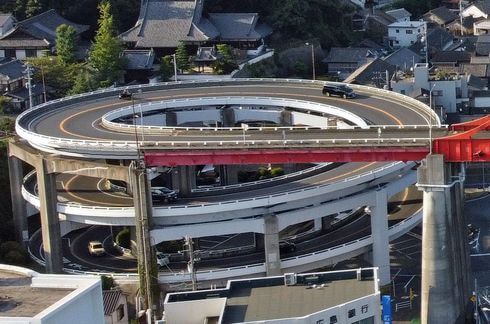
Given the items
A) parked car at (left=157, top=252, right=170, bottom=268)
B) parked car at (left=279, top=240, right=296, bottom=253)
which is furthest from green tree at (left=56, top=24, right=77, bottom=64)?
parked car at (left=279, top=240, right=296, bottom=253)

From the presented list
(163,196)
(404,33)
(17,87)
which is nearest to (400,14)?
(404,33)

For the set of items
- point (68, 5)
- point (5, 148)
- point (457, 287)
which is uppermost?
point (68, 5)

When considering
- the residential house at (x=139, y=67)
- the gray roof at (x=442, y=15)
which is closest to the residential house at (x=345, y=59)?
the residential house at (x=139, y=67)

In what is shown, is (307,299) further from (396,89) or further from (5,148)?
(396,89)

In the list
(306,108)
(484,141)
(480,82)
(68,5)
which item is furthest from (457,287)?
(68,5)

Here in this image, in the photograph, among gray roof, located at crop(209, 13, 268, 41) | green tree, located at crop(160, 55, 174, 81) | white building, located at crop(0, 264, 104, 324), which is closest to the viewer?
white building, located at crop(0, 264, 104, 324)

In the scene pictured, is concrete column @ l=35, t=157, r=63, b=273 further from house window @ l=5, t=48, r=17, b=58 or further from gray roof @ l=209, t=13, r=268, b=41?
gray roof @ l=209, t=13, r=268, b=41
